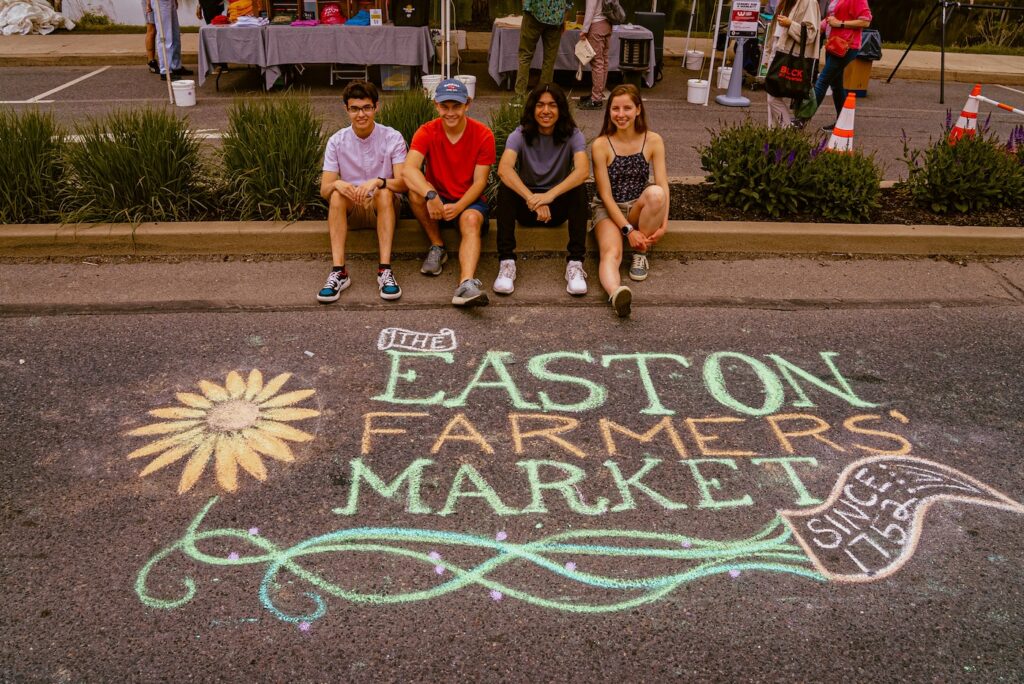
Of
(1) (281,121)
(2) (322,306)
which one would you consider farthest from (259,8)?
(2) (322,306)

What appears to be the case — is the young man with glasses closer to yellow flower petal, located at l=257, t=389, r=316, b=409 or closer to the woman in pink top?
yellow flower petal, located at l=257, t=389, r=316, b=409

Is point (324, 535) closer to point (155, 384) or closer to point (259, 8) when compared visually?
point (155, 384)

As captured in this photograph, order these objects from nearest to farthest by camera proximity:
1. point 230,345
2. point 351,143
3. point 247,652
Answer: point 247,652 → point 230,345 → point 351,143

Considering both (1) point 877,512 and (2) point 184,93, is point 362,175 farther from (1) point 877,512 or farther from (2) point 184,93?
(2) point 184,93

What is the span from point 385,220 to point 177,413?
1.88 metres

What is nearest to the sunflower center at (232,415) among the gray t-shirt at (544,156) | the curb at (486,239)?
the curb at (486,239)

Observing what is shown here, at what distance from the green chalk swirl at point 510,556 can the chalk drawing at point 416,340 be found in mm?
1424

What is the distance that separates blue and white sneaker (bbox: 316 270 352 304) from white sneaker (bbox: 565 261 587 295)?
1.33 meters

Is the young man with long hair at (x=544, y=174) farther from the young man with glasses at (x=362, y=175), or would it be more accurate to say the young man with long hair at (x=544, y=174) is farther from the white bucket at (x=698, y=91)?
the white bucket at (x=698, y=91)

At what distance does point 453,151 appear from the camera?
16.0 feet

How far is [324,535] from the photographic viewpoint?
279 centimetres

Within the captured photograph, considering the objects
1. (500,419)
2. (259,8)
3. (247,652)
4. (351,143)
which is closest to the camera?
(247,652)

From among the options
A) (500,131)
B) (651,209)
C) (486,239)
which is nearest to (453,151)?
(486,239)

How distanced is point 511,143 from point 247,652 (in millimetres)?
3477
